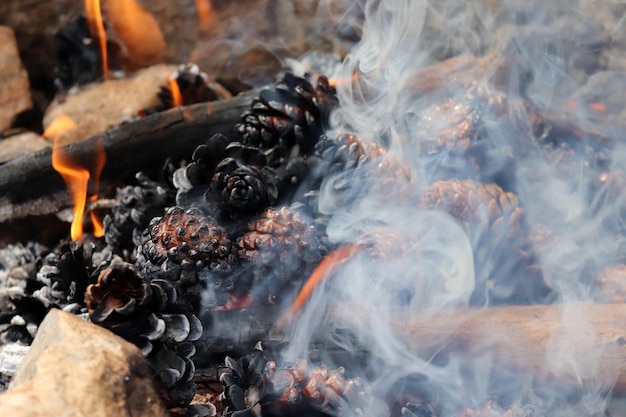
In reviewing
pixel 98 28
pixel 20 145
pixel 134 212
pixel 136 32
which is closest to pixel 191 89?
pixel 136 32

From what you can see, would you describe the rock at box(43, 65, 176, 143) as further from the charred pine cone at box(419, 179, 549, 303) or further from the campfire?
the charred pine cone at box(419, 179, 549, 303)

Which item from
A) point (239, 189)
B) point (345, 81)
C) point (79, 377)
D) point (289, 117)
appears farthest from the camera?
point (345, 81)

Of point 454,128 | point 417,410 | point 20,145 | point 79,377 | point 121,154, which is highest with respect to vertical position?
point 454,128

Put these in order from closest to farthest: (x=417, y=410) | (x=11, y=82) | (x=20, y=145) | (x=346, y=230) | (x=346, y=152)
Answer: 1. (x=417, y=410)
2. (x=346, y=230)
3. (x=346, y=152)
4. (x=20, y=145)
5. (x=11, y=82)

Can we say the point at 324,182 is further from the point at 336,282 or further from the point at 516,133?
the point at 516,133

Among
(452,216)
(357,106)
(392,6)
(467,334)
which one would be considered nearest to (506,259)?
(452,216)

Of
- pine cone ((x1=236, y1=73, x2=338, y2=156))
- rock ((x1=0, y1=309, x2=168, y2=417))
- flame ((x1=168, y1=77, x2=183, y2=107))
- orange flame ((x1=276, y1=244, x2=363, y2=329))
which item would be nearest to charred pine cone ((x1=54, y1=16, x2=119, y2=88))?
flame ((x1=168, y1=77, x2=183, y2=107))

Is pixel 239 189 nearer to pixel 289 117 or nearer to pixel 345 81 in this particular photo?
pixel 289 117
